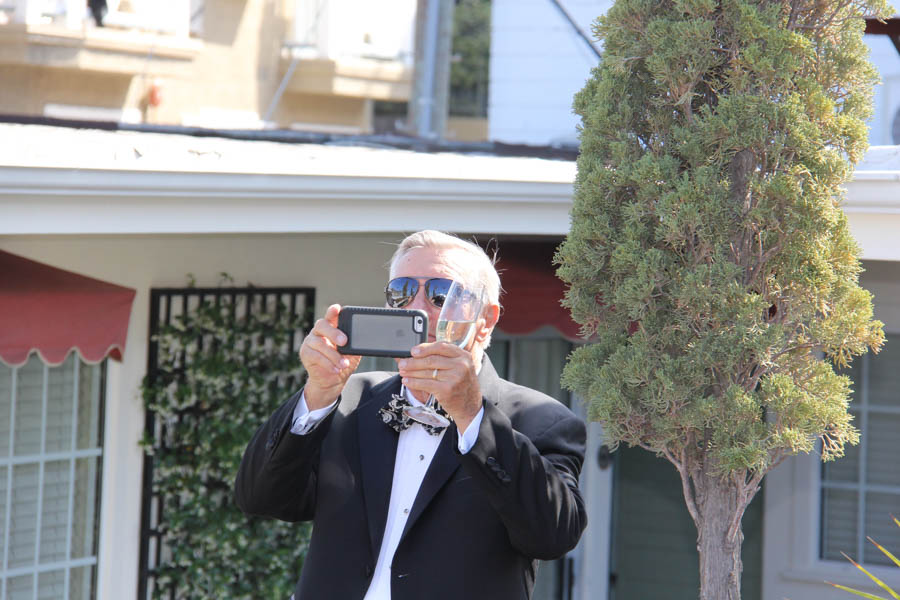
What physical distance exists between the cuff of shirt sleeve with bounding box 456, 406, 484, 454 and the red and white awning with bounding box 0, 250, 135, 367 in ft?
8.12

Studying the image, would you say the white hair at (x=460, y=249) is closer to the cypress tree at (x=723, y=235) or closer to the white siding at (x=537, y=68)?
the cypress tree at (x=723, y=235)

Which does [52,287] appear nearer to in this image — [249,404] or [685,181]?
[249,404]

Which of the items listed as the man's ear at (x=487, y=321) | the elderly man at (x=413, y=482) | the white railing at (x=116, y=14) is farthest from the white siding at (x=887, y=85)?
the white railing at (x=116, y=14)

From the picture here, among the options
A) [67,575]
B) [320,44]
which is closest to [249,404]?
[67,575]

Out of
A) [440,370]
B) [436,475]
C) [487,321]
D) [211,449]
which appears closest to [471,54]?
[211,449]

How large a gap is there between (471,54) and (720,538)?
72.1 feet

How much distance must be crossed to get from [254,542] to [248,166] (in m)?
2.28

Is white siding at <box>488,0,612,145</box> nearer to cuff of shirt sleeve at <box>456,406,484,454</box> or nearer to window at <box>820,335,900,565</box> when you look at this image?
window at <box>820,335,900,565</box>

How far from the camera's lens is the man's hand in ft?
6.88

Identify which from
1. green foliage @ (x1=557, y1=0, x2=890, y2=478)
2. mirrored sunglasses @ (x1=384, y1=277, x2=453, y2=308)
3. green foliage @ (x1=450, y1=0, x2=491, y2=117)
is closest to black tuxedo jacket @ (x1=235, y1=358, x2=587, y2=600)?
mirrored sunglasses @ (x1=384, y1=277, x2=453, y2=308)

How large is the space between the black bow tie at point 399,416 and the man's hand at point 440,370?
38 centimetres

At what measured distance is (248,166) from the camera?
12.4ft

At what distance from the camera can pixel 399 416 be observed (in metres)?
2.57

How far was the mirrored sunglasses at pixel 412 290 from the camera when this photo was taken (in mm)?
2463
